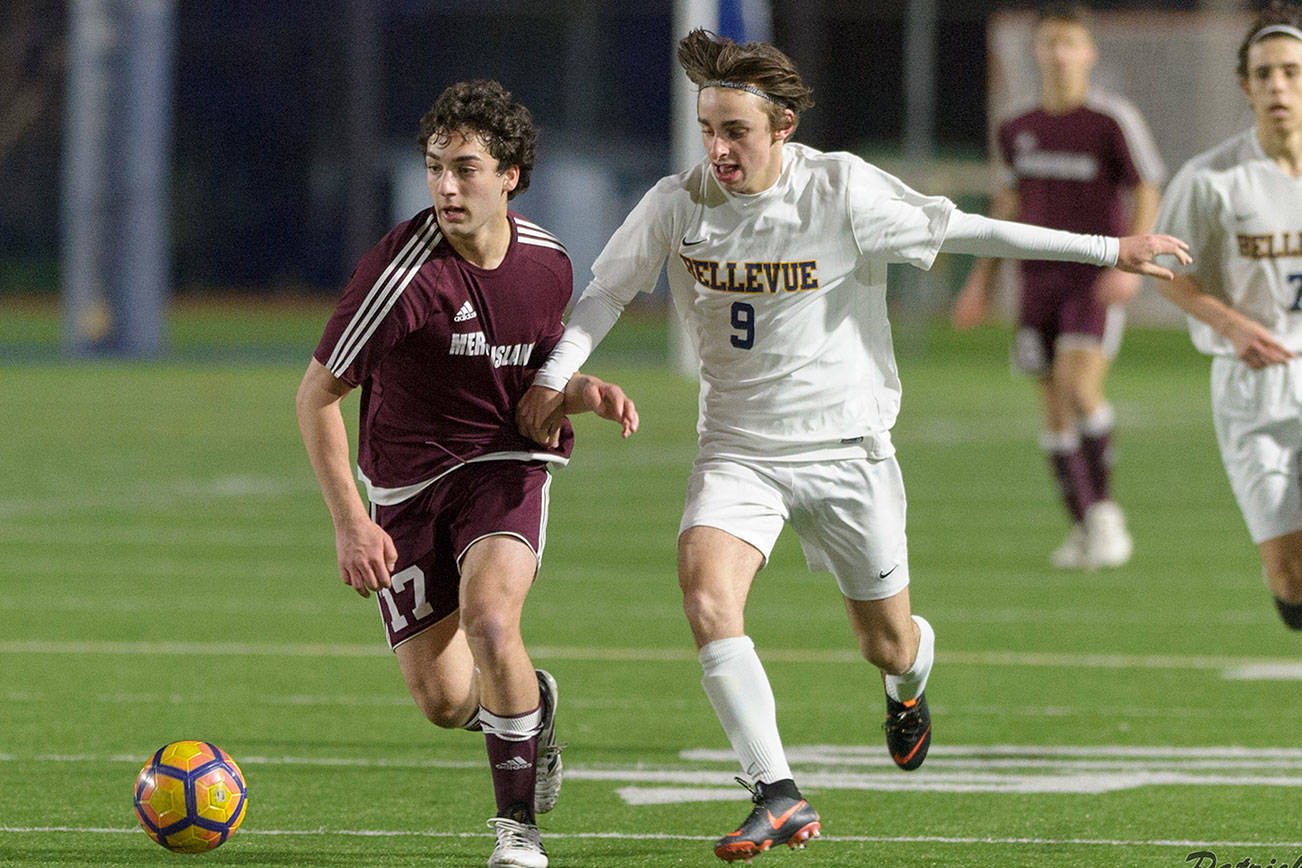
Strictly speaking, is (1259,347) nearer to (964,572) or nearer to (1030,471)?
(964,572)

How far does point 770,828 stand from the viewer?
5020 millimetres

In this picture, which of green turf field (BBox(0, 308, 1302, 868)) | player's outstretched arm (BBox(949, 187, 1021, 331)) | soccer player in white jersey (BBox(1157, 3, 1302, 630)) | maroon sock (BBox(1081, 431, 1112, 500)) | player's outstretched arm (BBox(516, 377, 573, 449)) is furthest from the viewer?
A: maroon sock (BBox(1081, 431, 1112, 500))

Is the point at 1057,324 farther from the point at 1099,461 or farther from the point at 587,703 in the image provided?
the point at 587,703

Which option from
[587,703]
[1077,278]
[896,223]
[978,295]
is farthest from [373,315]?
[1077,278]

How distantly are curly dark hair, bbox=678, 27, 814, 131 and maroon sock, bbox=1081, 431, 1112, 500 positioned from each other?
20.3 feet

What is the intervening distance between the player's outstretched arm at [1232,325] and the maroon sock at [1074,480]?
14.0 feet

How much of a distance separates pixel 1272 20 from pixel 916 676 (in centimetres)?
235

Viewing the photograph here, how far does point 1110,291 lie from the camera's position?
11.3 metres

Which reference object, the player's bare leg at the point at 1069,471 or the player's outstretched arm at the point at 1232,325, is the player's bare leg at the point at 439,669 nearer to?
the player's outstretched arm at the point at 1232,325

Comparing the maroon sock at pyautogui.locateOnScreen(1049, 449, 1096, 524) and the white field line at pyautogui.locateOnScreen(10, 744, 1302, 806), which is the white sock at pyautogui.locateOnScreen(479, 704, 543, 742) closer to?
the white field line at pyautogui.locateOnScreen(10, 744, 1302, 806)

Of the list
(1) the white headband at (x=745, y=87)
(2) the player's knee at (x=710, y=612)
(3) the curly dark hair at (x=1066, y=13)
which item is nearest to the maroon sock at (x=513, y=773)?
(2) the player's knee at (x=710, y=612)

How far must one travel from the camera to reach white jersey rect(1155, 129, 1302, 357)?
7.09m

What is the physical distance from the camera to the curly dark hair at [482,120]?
5500 millimetres

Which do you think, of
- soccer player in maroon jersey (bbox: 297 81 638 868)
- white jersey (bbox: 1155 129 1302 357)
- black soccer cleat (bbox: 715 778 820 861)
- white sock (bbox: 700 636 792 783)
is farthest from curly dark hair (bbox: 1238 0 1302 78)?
black soccer cleat (bbox: 715 778 820 861)
